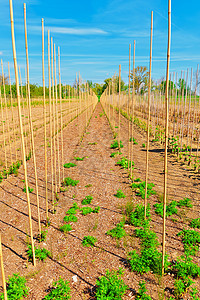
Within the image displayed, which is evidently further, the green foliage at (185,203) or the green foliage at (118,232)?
the green foliage at (185,203)

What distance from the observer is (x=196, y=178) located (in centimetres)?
651

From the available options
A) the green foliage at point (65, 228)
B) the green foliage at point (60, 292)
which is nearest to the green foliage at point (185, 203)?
the green foliage at point (65, 228)

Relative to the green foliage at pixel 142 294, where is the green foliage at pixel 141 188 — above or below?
above

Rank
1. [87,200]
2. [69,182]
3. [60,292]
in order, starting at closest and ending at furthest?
[60,292] → [87,200] → [69,182]

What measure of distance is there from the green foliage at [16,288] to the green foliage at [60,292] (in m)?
0.33

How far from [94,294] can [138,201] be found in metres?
2.68

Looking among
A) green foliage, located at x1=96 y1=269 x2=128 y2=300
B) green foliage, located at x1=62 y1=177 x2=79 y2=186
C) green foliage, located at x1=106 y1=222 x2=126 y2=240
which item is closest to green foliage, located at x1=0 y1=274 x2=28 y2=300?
green foliage, located at x1=96 y1=269 x2=128 y2=300

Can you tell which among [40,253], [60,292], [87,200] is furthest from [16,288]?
[87,200]

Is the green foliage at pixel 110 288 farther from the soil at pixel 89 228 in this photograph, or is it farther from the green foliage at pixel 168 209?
the green foliage at pixel 168 209

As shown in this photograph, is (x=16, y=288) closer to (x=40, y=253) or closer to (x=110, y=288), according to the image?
(x=40, y=253)

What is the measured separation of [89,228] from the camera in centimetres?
432

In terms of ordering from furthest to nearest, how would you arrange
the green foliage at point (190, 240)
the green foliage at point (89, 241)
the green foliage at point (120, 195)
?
the green foliage at point (120, 195) < the green foliage at point (89, 241) < the green foliage at point (190, 240)

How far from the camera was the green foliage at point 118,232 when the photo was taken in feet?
13.1

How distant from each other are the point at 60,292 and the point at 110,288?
62 centimetres
